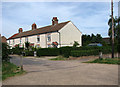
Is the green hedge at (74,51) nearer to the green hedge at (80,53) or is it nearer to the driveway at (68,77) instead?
the green hedge at (80,53)

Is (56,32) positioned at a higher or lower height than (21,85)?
higher

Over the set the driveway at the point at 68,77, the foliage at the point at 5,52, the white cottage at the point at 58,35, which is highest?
the white cottage at the point at 58,35

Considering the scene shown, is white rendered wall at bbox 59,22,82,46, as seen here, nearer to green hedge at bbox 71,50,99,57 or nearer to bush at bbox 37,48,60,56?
bush at bbox 37,48,60,56

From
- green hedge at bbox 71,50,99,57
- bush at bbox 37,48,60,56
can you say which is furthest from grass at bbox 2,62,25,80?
bush at bbox 37,48,60,56

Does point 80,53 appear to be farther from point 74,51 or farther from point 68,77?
point 68,77

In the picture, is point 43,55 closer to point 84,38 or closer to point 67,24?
point 67,24

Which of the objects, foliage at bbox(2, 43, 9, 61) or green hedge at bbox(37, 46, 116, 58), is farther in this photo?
green hedge at bbox(37, 46, 116, 58)

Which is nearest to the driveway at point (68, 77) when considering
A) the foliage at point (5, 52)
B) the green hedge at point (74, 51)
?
the foliage at point (5, 52)

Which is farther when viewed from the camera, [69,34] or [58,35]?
[69,34]

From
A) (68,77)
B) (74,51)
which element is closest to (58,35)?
A: (74,51)

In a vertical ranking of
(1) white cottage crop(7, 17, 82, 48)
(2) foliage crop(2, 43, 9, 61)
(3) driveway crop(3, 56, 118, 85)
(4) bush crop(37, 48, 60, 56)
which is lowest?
(3) driveway crop(3, 56, 118, 85)

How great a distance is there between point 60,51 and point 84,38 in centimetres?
5048

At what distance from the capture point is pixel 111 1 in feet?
58.6

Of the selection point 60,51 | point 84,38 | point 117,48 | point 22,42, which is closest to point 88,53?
point 60,51
